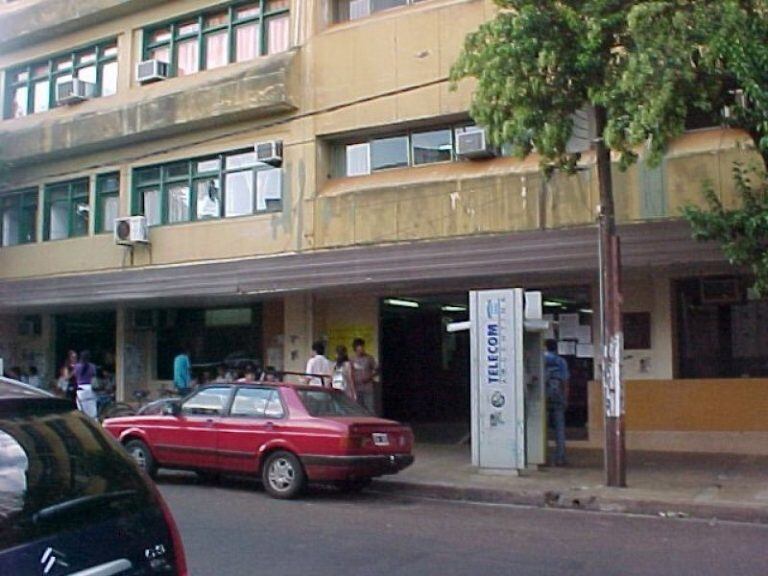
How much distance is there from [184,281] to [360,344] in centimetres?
384

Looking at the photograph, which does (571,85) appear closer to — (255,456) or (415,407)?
(255,456)

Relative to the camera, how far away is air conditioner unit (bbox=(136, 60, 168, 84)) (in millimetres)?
20938

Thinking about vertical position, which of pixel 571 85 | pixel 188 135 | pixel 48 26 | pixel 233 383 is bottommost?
pixel 233 383

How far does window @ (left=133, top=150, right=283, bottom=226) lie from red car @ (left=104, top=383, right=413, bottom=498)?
6.91 m

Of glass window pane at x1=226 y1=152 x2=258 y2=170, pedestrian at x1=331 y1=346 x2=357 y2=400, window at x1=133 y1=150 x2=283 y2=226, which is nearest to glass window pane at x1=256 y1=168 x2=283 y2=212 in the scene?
window at x1=133 y1=150 x2=283 y2=226

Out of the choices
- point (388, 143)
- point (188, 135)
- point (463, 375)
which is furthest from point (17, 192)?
point (463, 375)

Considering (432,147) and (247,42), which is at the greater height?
(247,42)

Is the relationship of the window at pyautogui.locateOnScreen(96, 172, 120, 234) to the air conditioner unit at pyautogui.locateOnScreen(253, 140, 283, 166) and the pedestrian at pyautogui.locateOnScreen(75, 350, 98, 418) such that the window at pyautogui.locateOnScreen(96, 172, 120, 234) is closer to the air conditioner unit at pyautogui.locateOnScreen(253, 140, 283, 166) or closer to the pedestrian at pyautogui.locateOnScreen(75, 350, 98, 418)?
the pedestrian at pyautogui.locateOnScreen(75, 350, 98, 418)

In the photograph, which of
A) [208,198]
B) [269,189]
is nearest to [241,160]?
[269,189]

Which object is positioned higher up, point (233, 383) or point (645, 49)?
point (645, 49)

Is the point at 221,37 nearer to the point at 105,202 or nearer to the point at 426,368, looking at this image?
the point at 105,202

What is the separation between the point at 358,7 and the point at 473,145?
166 inches

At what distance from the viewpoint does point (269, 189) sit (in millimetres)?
19312

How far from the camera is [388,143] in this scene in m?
18.2
